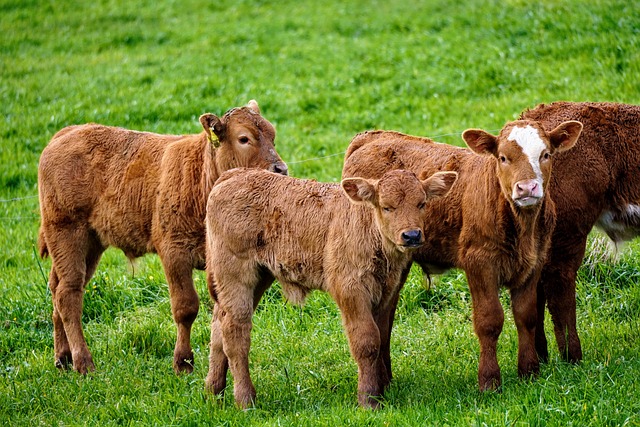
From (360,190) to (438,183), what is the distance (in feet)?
2.04

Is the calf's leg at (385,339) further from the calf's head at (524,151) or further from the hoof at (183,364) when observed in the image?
the hoof at (183,364)

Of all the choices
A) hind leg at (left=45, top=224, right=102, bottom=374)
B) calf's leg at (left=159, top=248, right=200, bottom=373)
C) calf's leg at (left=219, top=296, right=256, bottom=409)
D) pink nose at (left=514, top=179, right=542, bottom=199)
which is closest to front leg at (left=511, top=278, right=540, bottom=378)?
pink nose at (left=514, top=179, right=542, bottom=199)

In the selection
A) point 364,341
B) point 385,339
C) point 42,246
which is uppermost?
point 364,341

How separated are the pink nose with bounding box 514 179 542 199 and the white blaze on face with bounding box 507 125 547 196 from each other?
103 millimetres

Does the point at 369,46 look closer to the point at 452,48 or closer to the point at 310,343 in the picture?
the point at 452,48

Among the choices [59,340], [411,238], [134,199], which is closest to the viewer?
[411,238]

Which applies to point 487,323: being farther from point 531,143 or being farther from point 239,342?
point 239,342

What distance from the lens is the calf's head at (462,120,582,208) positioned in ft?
24.0

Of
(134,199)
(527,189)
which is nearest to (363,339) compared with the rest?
(527,189)

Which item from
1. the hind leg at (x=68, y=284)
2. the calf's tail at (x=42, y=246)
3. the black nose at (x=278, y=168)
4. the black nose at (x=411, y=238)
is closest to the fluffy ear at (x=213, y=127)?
the black nose at (x=278, y=168)

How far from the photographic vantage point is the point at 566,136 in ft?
25.7

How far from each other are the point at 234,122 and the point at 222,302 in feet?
6.80

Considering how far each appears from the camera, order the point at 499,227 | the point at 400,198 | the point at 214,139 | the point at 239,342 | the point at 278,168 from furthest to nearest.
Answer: the point at 214,139 → the point at 278,168 → the point at 239,342 → the point at 499,227 → the point at 400,198

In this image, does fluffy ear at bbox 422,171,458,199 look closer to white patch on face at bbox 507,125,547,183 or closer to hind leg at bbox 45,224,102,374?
white patch on face at bbox 507,125,547,183
